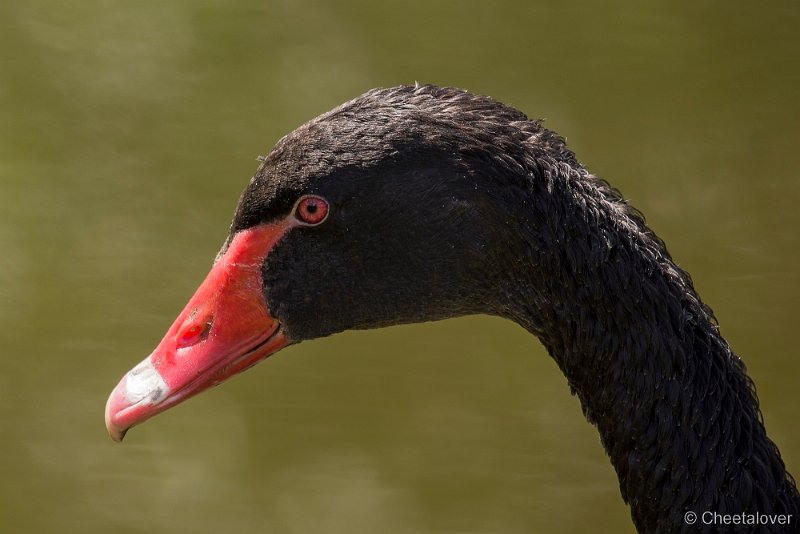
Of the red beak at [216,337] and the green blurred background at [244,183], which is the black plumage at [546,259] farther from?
the green blurred background at [244,183]

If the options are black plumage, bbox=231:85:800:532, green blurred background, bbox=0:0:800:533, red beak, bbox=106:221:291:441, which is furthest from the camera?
green blurred background, bbox=0:0:800:533

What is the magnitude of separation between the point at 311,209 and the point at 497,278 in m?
0.58

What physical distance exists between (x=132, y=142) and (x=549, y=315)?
395 centimetres

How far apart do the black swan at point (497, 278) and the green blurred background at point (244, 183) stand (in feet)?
7.09

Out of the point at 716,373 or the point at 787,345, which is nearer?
the point at 716,373

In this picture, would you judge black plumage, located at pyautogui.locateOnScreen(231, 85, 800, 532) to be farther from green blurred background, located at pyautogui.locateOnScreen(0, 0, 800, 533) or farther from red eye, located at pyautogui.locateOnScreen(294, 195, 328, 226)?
green blurred background, located at pyautogui.locateOnScreen(0, 0, 800, 533)

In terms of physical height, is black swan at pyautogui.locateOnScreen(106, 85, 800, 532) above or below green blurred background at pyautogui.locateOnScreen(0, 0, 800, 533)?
below

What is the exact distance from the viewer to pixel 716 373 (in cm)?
357

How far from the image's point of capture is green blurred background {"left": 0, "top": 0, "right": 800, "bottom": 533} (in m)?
5.80

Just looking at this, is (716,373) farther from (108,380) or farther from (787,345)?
(108,380)

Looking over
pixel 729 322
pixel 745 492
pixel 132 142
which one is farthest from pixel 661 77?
pixel 745 492

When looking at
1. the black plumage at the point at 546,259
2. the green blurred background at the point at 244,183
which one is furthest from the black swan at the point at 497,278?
the green blurred background at the point at 244,183

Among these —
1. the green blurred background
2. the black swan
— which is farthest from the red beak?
the green blurred background

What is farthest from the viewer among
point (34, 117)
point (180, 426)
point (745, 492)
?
point (34, 117)
